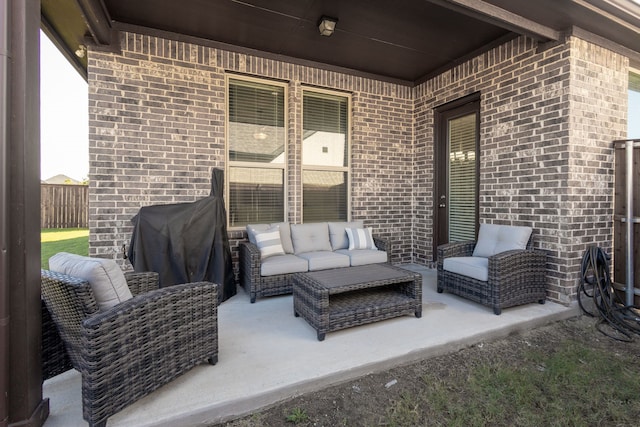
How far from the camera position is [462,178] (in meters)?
4.74

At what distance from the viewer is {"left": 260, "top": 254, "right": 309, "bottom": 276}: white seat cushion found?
3.53 metres

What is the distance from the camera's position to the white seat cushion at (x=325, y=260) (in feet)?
12.2

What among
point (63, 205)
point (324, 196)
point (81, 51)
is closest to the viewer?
point (81, 51)

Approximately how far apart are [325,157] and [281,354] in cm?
329

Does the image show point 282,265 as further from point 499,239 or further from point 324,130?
point 499,239

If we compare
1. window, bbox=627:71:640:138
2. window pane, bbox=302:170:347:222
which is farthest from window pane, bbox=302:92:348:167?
window, bbox=627:71:640:138

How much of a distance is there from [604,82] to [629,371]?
10.2ft

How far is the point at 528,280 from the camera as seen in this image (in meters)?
3.29

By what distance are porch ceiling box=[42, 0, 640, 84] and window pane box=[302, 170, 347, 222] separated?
5.69 ft

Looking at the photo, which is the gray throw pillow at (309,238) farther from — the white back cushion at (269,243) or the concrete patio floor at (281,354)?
the concrete patio floor at (281,354)

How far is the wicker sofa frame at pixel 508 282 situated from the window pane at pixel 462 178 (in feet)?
3.69

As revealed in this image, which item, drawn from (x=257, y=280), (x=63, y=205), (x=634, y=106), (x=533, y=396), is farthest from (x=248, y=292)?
(x=63, y=205)

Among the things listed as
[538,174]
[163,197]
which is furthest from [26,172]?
[538,174]

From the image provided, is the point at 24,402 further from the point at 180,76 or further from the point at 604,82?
the point at 604,82
